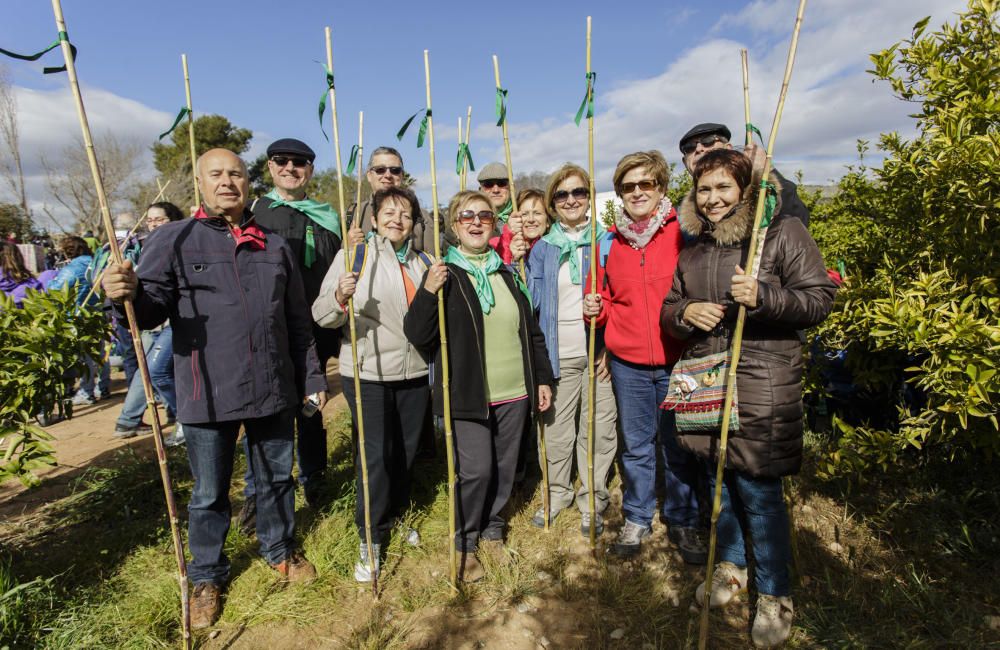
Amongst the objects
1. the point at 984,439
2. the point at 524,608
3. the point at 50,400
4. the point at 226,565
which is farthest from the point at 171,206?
the point at 984,439

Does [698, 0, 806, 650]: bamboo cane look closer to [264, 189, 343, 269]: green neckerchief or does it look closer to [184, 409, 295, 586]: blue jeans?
[184, 409, 295, 586]: blue jeans

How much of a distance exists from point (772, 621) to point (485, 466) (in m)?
1.67

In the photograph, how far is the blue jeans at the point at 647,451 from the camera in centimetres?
329

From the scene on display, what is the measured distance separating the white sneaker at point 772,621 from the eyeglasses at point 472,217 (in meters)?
2.52

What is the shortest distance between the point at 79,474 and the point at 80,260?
2680 millimetres

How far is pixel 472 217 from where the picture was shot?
10.6ft

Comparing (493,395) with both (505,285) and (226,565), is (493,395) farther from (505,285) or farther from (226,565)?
(226,565)

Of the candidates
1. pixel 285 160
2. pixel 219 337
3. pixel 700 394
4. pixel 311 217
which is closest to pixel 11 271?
pixel 285 160

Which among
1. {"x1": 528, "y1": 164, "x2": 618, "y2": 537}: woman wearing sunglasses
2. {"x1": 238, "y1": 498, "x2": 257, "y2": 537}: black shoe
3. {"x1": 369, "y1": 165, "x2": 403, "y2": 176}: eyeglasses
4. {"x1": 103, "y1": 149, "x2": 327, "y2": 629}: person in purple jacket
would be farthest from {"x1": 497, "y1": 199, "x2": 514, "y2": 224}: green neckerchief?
{"x1": 238, "y1": 498, "x2": 257, "y2": 537}: black shoe

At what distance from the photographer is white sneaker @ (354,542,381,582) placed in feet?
10.6

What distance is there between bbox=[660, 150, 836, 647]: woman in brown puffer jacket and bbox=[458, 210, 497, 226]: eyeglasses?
44.3 inches

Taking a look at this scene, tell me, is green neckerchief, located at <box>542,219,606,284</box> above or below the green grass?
above

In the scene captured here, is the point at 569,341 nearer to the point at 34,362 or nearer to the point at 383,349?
the point at 383,349

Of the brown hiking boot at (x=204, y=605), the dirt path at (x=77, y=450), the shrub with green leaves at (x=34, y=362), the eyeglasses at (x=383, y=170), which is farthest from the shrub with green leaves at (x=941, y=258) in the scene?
the dirt path at (x=77, y=450)
